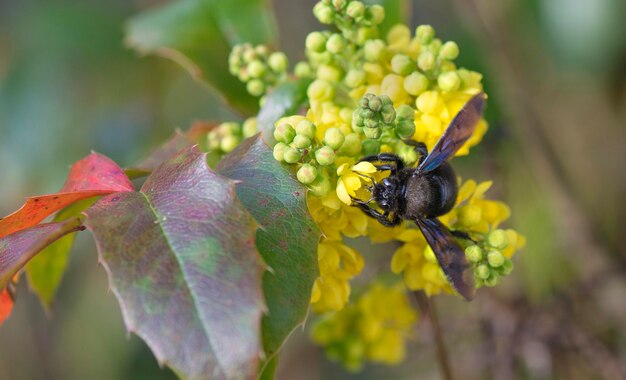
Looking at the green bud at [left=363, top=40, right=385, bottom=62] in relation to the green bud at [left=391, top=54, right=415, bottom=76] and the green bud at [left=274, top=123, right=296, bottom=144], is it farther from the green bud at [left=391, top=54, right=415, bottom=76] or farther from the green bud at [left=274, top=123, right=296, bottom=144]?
the green bud at [left=274, top=123, right=296, bottom=144]

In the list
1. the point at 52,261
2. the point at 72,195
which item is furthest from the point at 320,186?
the point at 52,261

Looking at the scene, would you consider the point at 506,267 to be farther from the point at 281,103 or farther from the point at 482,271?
the point at 281,103

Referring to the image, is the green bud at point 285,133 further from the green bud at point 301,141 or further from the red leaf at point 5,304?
the red leaf at point 5,304

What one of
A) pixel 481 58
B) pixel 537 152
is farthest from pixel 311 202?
pixel 481 58

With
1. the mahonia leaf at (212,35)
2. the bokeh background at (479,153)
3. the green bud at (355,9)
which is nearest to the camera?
the green bud at (355,9)

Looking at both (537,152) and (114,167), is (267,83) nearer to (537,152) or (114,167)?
(114,167)

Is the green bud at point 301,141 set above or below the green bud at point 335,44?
below

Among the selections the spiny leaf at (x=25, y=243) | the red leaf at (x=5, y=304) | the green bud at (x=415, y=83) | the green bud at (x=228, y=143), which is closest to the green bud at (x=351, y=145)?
the green bud at (x=415, y=83)
